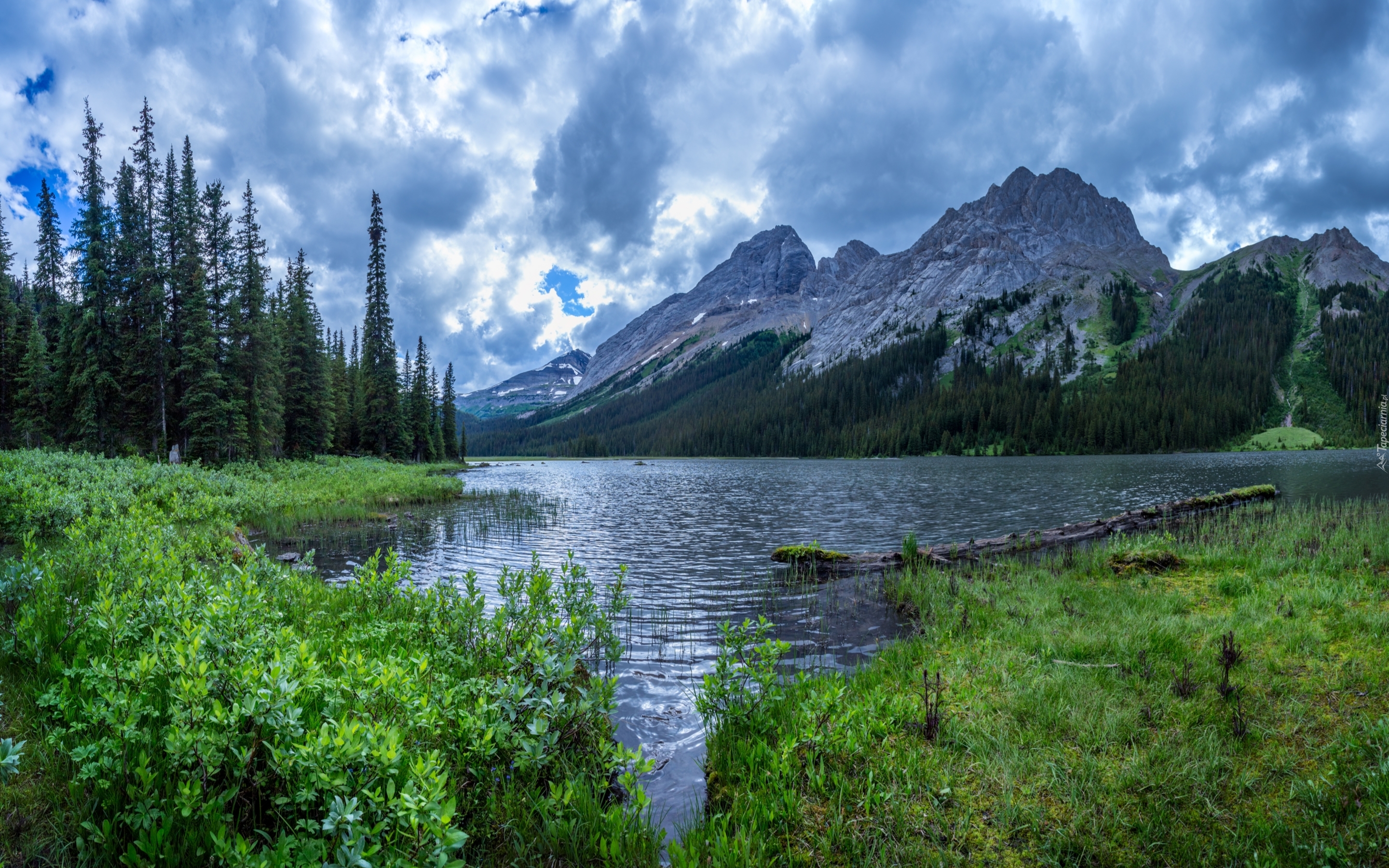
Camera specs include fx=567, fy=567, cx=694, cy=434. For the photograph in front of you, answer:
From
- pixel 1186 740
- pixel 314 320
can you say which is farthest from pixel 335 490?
pixel 314 320

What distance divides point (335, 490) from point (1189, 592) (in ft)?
125

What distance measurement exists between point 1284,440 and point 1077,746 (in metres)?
179

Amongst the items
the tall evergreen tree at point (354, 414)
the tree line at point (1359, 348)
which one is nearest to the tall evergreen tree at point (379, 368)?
the tall evergreen tree at point (354, 414)

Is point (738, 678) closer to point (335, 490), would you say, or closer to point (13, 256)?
point (335, 490)

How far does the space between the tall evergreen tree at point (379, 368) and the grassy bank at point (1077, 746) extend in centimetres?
6936

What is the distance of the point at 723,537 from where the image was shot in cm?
2497

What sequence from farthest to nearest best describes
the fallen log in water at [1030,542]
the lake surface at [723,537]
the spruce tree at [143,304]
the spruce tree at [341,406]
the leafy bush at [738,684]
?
the spruce tree at [341,406] → the spruce tree at [143,304] → the fallen log in water at [1030,542] → the lake surface at [723,537] → the leafy bush at [738,684]

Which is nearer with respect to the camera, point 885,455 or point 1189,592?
point 1189,592

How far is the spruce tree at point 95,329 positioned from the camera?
3750 cm

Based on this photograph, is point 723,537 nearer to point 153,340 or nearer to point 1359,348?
point 153,340

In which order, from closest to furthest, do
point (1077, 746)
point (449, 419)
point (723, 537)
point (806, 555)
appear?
point (1077, 746) < point (806, 555) < point (723, 537) < point (449, 419)

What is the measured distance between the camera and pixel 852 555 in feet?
58.0

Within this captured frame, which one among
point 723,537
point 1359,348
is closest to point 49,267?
point 723,537

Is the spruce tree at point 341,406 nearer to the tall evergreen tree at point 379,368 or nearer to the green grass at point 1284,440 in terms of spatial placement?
the tall evergreen tree at point 379,368
